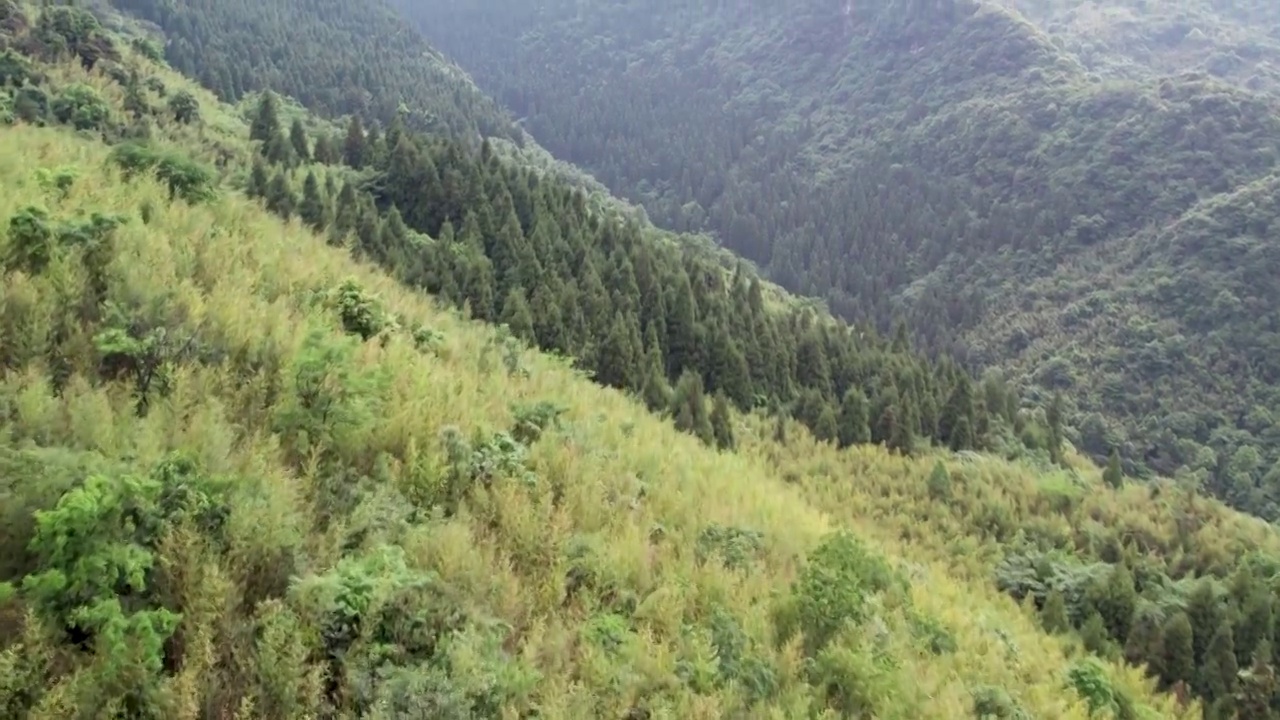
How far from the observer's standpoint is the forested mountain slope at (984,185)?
68.9 meters

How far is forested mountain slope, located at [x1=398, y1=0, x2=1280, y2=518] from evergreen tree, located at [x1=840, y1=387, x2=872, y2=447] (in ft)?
149

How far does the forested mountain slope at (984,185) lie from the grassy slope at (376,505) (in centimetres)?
6107

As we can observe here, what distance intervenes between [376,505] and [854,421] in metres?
19.1

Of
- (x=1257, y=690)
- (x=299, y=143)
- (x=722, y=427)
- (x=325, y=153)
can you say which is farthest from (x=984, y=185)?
(x=1257, y=690)

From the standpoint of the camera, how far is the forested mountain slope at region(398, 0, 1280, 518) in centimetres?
6888

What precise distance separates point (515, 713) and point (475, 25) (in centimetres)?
21414

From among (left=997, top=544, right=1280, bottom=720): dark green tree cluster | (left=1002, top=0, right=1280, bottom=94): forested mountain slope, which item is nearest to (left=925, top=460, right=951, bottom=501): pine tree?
(left=997, top=544, right=1280, bottom=720): dark green tree cluster

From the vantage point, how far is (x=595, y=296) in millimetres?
22609

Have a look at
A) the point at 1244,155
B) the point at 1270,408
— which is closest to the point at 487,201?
the point at 1270,408

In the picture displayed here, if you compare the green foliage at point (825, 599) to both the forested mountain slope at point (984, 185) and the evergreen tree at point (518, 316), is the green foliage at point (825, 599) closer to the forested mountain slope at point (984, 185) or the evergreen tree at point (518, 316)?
the evergreen tree at point (518, 316)

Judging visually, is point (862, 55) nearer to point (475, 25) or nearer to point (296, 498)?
point (475, 25)

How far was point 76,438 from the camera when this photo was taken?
4.92 m

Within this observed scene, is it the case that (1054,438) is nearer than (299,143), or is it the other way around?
(299,143)

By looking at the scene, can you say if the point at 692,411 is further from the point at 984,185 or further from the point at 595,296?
the point at 984,185
